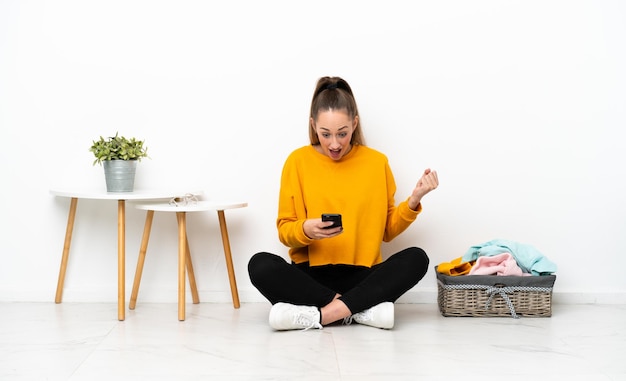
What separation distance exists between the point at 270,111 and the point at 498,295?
951 mm

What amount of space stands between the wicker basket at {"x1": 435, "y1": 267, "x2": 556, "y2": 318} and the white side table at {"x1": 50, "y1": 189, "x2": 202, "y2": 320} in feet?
2.92

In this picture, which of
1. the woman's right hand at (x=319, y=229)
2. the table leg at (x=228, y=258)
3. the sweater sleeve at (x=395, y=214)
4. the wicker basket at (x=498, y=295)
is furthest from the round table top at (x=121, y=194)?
the wicker basket at (x=498, y=295)

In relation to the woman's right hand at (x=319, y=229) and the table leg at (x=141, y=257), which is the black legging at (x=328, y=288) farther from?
the table leg at (x=141, y=257)

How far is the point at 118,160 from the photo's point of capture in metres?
2.27

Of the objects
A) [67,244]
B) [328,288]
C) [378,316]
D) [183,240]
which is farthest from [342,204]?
[67,244]

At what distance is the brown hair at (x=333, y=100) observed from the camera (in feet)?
7.21

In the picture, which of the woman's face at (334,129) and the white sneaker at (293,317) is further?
the woman's face at (334,129)

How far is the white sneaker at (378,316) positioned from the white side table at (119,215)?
2.26 feet

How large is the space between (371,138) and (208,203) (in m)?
0.59

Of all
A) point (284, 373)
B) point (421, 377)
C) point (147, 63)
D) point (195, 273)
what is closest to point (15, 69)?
point (147, 63)

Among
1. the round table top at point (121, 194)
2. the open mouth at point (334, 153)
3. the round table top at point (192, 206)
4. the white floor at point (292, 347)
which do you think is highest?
the open mouth at point (334, 153)

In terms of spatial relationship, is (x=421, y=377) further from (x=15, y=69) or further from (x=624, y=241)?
(x=15, y=69)

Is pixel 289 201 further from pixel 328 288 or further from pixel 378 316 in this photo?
pixel 378 316

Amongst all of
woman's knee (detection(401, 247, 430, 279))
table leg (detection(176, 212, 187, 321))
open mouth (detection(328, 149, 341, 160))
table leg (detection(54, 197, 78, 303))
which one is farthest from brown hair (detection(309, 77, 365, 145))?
table leg (detection(54, 197, 78, 303))
